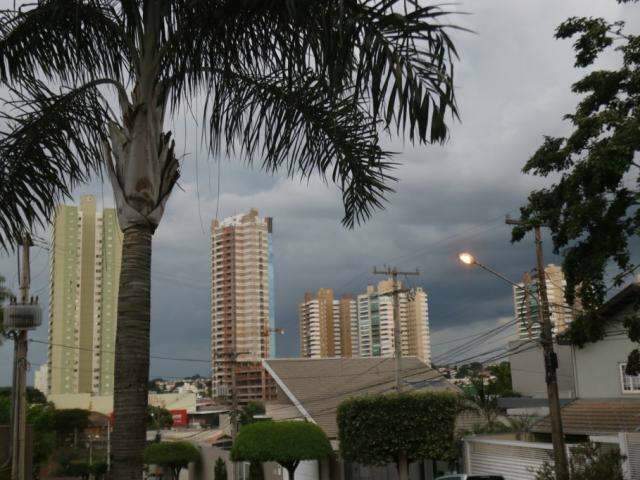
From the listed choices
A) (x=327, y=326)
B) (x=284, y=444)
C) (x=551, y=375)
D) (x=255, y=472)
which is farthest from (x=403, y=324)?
(x=551, y=375)

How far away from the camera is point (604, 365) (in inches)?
1077

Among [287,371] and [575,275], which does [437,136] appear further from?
[287,371]

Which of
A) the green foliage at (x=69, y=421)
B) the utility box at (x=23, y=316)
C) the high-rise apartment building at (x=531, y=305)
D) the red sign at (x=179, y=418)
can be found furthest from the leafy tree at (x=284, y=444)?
the red sign at (x=179, y=418)

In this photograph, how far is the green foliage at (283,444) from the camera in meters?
29.2

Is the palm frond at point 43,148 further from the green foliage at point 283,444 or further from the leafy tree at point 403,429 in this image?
the green foliage at point 283,444

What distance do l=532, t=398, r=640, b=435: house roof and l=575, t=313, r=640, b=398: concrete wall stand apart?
13.1 inches

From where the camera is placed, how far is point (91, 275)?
91.3 metres

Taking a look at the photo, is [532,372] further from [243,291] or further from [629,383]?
[243,291]

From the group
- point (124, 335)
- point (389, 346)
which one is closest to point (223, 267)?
point (389, 346)

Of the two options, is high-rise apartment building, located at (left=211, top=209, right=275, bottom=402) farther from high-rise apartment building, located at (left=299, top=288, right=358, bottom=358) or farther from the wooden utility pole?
the wooden utility pole

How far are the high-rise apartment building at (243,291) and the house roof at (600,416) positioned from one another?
64823 millimetres

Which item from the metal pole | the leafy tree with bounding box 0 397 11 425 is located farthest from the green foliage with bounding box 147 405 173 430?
the metal pole

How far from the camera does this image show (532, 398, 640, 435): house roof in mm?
24312

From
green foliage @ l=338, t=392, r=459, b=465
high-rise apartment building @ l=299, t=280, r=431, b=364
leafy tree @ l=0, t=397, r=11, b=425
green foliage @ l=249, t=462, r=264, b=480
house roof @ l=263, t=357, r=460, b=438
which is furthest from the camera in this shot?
high-rise apartment building @ l=299, t=280, r=431, b=364
